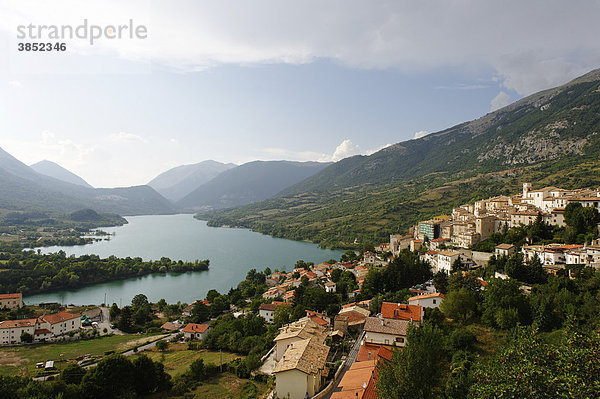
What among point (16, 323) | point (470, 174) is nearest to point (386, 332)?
point (16, 323)

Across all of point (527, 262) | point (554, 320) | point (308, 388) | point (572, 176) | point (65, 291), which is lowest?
point (65, 291)

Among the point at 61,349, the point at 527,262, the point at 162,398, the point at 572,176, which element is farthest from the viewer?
the point at 572,176

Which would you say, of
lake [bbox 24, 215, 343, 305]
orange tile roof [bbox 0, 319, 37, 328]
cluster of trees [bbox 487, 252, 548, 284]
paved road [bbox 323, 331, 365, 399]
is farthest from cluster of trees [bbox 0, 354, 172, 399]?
lake [bbox 24, 215, 343, 305]

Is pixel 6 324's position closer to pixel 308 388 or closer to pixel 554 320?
pixel 308 388

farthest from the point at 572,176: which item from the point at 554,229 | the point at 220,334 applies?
the point at 220,334

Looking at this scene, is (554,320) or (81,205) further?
(81,205)

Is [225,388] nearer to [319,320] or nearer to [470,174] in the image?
[319,320]

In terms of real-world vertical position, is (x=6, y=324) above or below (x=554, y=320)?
below
